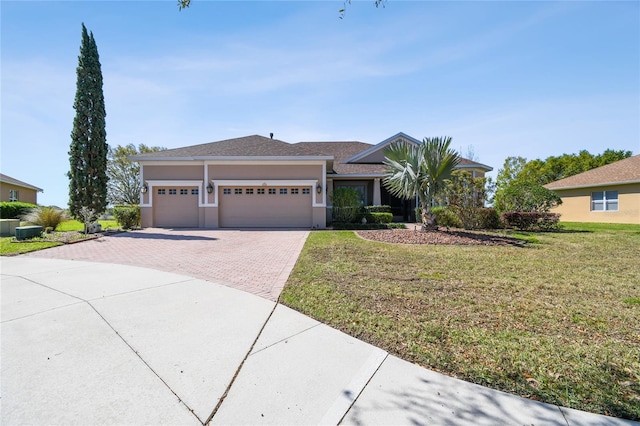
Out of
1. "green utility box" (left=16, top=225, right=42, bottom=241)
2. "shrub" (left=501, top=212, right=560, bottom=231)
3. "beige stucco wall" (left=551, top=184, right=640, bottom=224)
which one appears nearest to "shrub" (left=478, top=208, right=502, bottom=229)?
"shrub" (left=501, top=212, right=560, bottom=231)

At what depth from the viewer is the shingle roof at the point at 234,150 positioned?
16172mm

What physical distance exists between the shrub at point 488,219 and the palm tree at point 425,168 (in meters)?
3.60

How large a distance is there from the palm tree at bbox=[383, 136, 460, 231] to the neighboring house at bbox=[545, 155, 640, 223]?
1490 centimetres

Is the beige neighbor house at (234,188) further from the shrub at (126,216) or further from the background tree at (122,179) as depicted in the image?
the background tree at (122,179)

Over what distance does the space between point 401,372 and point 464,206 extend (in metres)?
13.0

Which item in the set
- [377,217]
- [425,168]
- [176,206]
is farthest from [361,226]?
[176,206]

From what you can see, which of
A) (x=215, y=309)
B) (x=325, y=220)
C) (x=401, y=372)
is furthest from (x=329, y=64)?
(x=401, y=372)

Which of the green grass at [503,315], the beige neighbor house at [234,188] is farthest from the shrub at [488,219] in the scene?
the beige neighbor house at [234,188]

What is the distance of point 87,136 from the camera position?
46.3 ft

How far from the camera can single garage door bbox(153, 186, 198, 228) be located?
16531 mm

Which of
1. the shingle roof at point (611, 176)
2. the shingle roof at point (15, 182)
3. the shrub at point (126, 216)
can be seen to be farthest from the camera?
the shingle roof at point (15, 182)

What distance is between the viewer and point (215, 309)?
13.4ft

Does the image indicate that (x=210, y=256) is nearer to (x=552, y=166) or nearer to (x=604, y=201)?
(x=604, y=201)

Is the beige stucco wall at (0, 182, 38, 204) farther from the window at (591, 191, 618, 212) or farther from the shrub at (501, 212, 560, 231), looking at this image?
the window at (591, 191, 618, 212)
